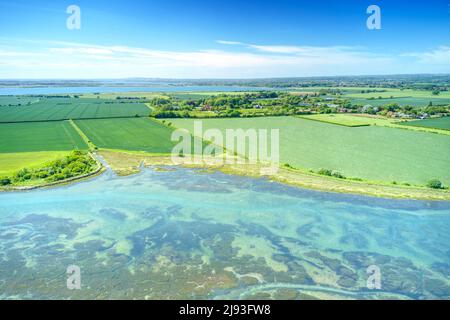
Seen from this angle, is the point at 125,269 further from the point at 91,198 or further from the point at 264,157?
the point at 264,157

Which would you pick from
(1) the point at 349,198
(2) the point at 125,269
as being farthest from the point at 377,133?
(2) the point at 125,269

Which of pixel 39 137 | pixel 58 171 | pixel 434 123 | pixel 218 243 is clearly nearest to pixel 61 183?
pixel 58 171

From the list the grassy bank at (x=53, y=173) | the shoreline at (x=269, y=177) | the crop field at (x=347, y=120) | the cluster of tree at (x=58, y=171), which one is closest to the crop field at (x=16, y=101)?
the shoreline at (x=269, y=177)

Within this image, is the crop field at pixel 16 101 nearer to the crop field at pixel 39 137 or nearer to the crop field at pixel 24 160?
the crop field at pixel 39 137

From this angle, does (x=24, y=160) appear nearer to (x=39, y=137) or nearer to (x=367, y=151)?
(x=39, y=137)

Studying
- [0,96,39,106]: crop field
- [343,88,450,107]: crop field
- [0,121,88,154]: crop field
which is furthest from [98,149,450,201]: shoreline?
[0,96,39,106]: crop field

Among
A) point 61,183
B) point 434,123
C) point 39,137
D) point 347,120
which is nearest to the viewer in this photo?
point 61,183
